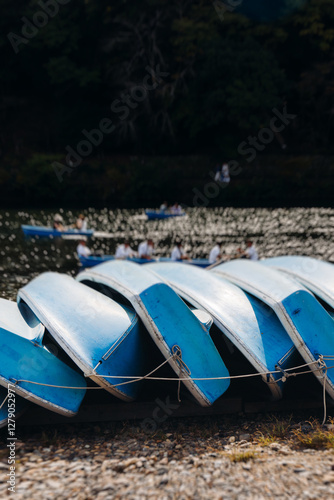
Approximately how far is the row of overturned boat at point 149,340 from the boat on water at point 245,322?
0.05 feet

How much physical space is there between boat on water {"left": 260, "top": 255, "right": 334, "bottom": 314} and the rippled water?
28.6 feet

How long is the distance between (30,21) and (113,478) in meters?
48.4

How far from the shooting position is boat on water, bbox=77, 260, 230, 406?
22.4 ft

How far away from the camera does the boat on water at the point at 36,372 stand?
647 centimetres

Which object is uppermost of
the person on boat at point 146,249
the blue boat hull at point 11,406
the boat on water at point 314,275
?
the person on boat at point 146,249

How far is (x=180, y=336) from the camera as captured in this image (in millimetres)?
6992

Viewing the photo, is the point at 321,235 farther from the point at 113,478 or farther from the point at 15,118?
the point at 15,118

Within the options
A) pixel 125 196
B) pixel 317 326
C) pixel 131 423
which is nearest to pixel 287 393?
pixel 317 326

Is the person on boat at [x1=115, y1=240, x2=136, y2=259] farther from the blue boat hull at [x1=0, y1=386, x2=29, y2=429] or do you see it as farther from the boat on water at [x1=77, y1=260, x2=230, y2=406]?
the blue boat hull at [x1=0, y1=386, x2=29, y2=429]

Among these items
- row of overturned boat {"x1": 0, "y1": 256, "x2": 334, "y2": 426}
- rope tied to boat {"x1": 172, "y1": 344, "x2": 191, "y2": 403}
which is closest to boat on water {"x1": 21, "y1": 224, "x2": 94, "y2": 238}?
row of overturned boat {"x1": 0, "y1": 256, "x2": 334, "y2": 426}

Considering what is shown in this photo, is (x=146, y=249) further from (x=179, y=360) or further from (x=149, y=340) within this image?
(x=179, y=360)

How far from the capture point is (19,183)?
40.6 meters

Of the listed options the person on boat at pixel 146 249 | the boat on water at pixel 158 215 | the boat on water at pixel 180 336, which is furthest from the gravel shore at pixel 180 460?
the boat on water at pixel 158 215

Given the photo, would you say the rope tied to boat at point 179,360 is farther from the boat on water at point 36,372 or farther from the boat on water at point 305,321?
the boat on water at point 305,321
